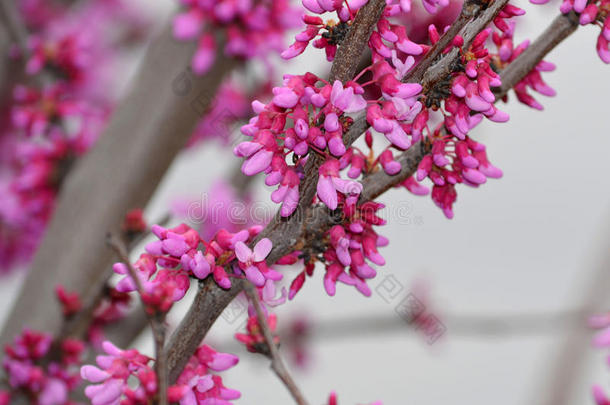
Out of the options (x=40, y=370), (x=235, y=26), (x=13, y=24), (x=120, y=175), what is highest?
(x=13, y=24)

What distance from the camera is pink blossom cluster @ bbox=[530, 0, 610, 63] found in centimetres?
72

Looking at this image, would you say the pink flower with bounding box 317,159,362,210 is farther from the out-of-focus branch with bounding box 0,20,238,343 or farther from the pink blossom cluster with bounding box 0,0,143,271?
the pink blossom cluster with bounding box 0,0,143,271

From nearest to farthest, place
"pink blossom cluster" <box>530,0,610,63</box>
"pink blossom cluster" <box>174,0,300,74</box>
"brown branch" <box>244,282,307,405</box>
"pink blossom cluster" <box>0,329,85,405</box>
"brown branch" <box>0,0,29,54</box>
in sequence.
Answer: "brown branch" <box>244,282,307,405</box> → "pink blossom cluster" <box>530,0,610,63</box> → "pink blossom cluster" <box>0,329,85,405</box> → "pink blossom cluster" <box>174,0,300,74</box> → "brown branch" <box>0,0,29,54</box>

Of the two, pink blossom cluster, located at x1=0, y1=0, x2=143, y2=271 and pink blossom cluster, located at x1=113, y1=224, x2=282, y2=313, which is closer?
pink blossom cluster, located at x1=113, y1=224, x2=282, y2=313

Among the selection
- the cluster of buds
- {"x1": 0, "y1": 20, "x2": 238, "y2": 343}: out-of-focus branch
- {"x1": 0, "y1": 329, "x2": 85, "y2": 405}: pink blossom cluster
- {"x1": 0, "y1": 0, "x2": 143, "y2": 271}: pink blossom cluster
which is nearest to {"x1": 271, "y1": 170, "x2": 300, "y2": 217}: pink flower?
the cluster of buds

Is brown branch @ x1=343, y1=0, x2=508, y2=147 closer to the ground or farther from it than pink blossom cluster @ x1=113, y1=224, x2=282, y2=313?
farther from it

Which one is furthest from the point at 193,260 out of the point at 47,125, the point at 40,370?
the point at 47,125

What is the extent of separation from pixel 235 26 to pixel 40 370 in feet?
2.59

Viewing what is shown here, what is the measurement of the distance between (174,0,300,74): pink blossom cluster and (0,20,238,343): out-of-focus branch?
0.04 metres

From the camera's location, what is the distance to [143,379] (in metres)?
0.64

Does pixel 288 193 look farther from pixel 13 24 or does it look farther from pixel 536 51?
pixel 13 24

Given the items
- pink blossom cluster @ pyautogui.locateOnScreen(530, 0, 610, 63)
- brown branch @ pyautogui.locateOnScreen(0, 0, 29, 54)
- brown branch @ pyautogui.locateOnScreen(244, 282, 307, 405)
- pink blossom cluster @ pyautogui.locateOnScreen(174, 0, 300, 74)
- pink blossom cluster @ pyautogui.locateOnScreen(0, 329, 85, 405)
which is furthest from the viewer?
brown branch @ pyautogui.locateOnScreen(0, 0, 29, 54)

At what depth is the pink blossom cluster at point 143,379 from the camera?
65 cm

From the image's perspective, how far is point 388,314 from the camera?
68.3 inches
